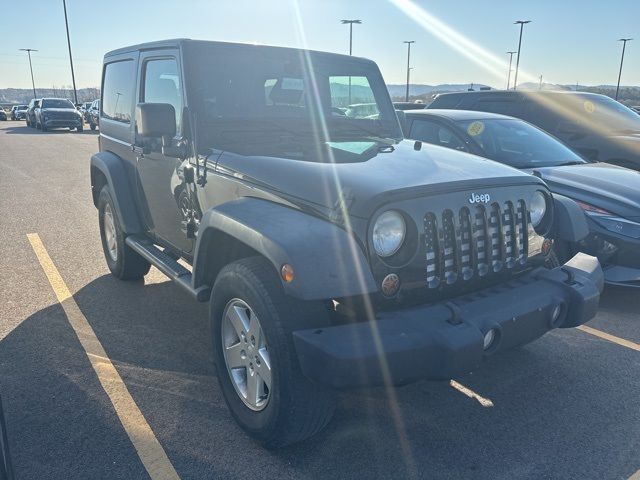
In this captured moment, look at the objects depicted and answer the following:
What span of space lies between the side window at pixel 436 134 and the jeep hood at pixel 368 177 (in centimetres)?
272

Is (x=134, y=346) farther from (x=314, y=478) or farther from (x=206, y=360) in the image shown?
(x=314, y=478)

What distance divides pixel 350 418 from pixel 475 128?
13.0 feet

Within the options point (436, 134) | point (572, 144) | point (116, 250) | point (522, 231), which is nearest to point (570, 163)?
point (436, 134)

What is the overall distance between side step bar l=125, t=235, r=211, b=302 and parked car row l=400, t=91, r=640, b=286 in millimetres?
2161

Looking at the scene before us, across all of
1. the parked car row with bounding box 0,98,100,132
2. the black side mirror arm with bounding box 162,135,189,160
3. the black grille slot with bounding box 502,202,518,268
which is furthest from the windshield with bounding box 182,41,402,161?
the parked car row with bounding box 0,98,100,132

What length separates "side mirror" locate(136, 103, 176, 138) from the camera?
10.7ft

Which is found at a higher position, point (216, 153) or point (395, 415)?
point (216, 153)

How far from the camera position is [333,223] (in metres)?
2.49

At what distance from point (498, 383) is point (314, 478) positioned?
Answer: 149 centimetres

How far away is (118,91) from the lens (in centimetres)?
496

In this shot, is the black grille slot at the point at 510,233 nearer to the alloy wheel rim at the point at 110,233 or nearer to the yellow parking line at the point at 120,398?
the yellow parking line at the point at 120,398

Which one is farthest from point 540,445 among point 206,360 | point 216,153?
point 216,153

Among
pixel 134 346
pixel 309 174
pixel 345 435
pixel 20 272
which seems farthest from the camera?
pixel 20 272

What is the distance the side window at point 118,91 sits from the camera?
15.1 feet
